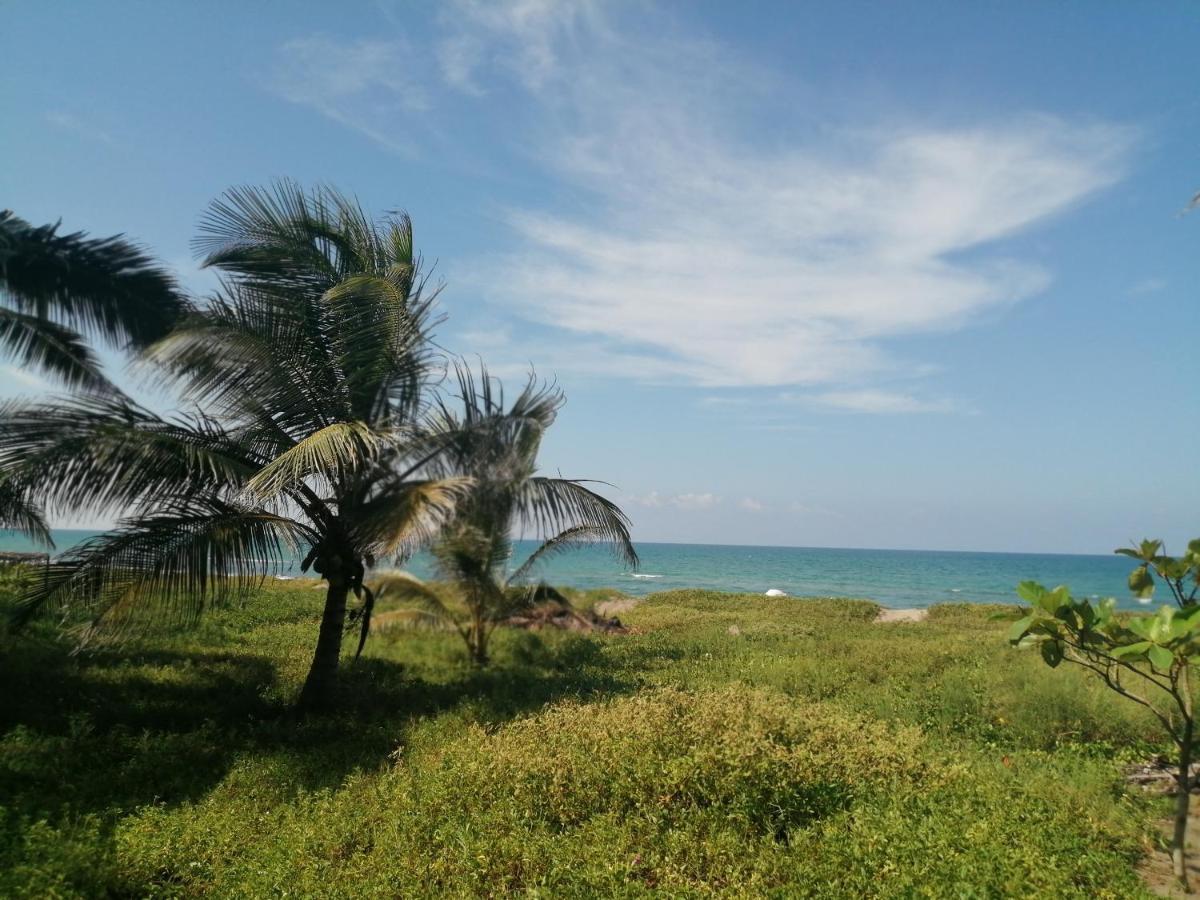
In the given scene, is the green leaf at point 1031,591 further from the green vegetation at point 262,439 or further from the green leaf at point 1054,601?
the green vegetation at point 262,439

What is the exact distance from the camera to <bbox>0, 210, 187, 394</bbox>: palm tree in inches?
338

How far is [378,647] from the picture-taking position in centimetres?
1283

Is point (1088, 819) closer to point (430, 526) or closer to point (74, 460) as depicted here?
point (430, 526)

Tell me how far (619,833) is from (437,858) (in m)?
1.14

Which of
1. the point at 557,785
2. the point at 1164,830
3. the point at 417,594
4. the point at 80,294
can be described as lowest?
the point at 1164,830

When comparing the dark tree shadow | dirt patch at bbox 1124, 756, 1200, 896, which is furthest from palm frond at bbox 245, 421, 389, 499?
dirt patch at bbox 1124, 756, 1200, 896

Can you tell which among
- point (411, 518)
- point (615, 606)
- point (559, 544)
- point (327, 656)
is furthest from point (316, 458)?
A: point (615, 606)

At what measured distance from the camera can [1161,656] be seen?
3.56 meters

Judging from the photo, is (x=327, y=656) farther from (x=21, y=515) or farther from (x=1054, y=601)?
(x=1054, y=601)

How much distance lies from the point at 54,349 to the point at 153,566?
4224 millimetres

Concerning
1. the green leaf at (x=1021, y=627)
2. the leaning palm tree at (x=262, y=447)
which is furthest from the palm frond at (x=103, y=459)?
the green leaf at (x=1021, y=627)

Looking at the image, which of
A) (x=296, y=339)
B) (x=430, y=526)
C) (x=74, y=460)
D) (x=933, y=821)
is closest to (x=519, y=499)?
(x=430, y=526)

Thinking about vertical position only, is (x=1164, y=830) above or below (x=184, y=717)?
above

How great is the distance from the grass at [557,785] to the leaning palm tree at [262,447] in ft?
4.26
